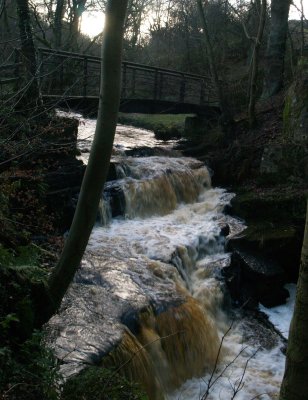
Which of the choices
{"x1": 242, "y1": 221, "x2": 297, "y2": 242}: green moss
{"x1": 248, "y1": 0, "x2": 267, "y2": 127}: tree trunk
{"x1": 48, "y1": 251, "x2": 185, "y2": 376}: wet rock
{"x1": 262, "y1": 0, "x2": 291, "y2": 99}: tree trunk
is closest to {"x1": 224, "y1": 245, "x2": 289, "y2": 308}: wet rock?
{"x1": 242, "y1": 221, "x2": 297, "y2": 242}: green moss

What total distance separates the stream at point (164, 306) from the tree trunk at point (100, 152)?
2.64ft

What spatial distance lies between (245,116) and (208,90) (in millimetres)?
3861

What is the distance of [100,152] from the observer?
430cm

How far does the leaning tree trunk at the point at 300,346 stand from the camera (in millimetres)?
2025

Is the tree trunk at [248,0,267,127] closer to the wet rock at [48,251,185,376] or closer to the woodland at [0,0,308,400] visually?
the woodland at [0,0,308,400]

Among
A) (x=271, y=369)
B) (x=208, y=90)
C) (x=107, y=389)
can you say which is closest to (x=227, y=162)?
(x=208, y=90)

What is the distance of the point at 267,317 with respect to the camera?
8.62 metres

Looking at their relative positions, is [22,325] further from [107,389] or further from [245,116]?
[245,116]

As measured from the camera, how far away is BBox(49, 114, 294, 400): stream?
5789 millimetres

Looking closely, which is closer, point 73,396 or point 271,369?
point 73,396

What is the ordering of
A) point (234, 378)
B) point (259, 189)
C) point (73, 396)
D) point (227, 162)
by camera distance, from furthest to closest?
point (227, 162) < point (259, 189) < point (234, 378) < point (73, 396)

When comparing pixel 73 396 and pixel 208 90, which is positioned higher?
pixel 208 90

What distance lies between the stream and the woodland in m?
0.28

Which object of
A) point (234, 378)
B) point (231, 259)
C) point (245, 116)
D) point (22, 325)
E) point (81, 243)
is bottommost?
point (234, 378)
